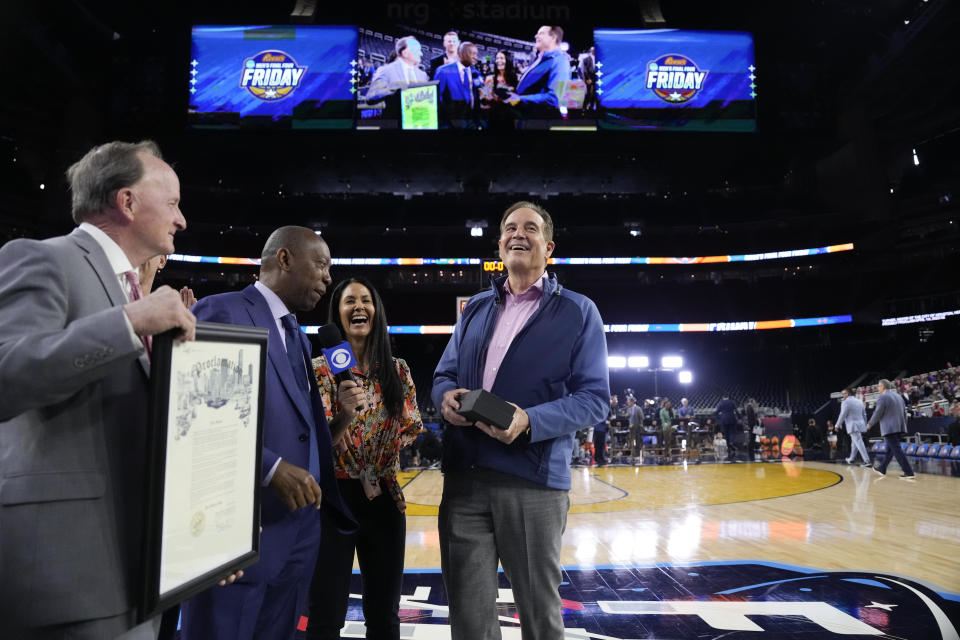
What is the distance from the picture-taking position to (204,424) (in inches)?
43.2

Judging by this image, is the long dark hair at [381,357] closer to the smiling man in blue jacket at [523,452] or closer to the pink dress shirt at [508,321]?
the smiling man in blue jacket at [523,452]

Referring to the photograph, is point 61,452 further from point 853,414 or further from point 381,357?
point 853,414

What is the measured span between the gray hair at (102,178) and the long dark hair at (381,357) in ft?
3.83

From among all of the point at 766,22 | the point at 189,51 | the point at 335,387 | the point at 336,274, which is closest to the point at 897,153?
the point at 766,22

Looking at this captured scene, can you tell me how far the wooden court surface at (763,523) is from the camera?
4.19 meters

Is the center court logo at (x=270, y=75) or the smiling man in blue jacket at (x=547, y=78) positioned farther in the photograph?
the smiling man in blue jacket at (x=547, y=78)

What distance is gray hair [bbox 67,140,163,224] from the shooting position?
→ 1.16m

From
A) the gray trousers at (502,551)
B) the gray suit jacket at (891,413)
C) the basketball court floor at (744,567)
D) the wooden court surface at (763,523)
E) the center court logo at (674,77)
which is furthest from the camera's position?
the center court logo at (674,77)

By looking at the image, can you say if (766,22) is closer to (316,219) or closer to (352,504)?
(316,219)

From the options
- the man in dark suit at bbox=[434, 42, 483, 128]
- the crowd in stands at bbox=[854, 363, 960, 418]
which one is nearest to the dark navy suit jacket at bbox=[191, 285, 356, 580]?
the man in dark suit at bbox=[434, 42, 483, 128]

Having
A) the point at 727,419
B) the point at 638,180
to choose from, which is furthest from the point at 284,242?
the point at 638,180

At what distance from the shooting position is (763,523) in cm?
557

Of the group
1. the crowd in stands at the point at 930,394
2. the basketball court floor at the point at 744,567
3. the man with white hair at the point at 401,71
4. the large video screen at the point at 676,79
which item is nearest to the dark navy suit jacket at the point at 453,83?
the man with white hair at the point at 401,71

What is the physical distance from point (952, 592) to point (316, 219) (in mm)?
19354
